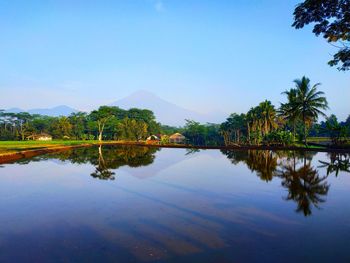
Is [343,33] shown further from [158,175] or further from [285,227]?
[158,175]

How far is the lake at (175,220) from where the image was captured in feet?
19.7

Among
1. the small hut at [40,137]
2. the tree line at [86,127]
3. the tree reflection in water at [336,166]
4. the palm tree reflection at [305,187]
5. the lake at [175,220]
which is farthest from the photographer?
the small hut at [40,137]

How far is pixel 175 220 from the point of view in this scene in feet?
27.2

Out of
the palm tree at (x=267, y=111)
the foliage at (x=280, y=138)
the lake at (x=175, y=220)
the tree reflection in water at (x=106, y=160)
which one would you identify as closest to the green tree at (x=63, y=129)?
the tree reflection in water at (x=106, y=160)

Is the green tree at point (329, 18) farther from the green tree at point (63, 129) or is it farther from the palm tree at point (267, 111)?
the green tree at point (63, 129)

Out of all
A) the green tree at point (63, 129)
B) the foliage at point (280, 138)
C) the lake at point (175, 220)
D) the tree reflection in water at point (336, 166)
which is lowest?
the lake at point (175, 220)

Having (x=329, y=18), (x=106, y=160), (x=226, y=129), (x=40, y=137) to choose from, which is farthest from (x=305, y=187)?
(x=40, y=137)

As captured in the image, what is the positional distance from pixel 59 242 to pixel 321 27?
13.1 metres

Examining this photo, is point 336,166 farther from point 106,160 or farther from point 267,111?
point 267,111

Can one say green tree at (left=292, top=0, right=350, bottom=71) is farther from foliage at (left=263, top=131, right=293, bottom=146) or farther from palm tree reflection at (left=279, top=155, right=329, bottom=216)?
foliage at (left=263, top=131, right=293, bottom=146)

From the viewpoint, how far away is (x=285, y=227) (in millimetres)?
7562

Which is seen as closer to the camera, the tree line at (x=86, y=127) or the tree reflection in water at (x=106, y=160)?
the tree reflection in water at (x=106, y=160)

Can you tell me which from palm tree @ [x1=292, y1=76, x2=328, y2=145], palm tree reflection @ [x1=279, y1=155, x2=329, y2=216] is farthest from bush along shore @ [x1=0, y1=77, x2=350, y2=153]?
palm tree reflection @ [x1=279, y1=155, x2=329, y2=216]

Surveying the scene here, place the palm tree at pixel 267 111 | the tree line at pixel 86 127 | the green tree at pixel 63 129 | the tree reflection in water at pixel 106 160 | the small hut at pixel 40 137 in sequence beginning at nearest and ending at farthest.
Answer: the tree reflection in water at pixel 106 160 < the palm tree at pixel 267 111 < the tree line at pixel 86 127 < the green tree at pixel 63 129 < the small hut at pixel 40 137
